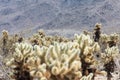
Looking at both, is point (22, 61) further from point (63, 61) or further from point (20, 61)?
point (63, 61)

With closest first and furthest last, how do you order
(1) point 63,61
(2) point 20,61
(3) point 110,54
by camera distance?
(1) point 63,61 → (2) point 20,61 → (3) point 110,54

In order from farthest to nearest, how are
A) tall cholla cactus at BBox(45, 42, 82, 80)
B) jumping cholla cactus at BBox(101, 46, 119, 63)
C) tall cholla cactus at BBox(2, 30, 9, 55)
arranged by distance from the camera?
tall cholla cactus at BBox(2, 30, 9, 55), jumping cholla cactus at BBox(101, 46, 119, 63), tall cholla cactus at BBox(45, 42, 82, 80)

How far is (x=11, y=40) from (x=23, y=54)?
Result: 55568mm

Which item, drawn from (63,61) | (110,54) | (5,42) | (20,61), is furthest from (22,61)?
(5,42)

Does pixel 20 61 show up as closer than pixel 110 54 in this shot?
Yes

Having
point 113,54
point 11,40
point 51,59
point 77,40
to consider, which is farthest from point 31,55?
point 11,40

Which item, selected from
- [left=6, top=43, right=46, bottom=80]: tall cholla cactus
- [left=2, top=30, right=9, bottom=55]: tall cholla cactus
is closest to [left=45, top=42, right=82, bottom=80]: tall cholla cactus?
[left=6, top=43, right=46, bottom=80]: tall cholla cactus

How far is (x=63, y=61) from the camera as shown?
1175 centimetres

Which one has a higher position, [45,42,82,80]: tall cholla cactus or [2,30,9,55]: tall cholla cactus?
[45,42,82,80]: tall cholla cactus

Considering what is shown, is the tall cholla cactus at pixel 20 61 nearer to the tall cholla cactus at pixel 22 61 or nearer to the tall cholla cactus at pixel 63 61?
the tall cholla cactus at pixel 22 61

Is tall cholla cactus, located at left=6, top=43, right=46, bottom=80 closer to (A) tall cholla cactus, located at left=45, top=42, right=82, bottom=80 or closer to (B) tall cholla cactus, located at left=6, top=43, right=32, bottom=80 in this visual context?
(B) tall cholla cactus, located at left=6, top=43, right=32, bottom=80

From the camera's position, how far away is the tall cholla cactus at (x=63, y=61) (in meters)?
11.6

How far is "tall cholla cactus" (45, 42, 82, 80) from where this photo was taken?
11609 mm

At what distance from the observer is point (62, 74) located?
11.7 m
